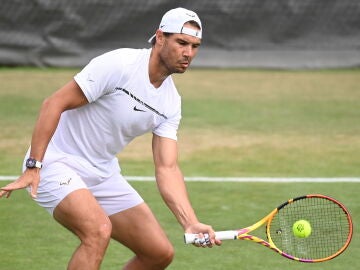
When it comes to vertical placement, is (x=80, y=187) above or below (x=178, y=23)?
below

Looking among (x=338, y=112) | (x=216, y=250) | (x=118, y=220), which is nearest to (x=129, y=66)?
(x=118, y=220)

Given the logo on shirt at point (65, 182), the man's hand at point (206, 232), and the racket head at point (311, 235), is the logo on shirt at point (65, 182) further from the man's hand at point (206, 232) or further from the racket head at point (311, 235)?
the racket head at point (311, 235)

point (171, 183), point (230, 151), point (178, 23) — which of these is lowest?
point (171, 183)

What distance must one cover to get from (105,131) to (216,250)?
201 centimetres

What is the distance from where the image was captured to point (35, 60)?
16.9 m

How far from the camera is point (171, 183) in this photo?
21.7 ft

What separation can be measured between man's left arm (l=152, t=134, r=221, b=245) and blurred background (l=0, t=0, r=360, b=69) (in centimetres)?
984

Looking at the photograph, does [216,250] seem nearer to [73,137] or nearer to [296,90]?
[73,137]

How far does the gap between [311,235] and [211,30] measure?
9721 mm

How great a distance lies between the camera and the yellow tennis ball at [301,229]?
21.8ft

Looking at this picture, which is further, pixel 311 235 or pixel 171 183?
pixel 311 235

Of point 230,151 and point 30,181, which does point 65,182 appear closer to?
point 30,181

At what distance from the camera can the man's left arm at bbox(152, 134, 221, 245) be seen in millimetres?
6418

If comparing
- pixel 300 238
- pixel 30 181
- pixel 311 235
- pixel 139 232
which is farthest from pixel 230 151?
pixel 30 181
